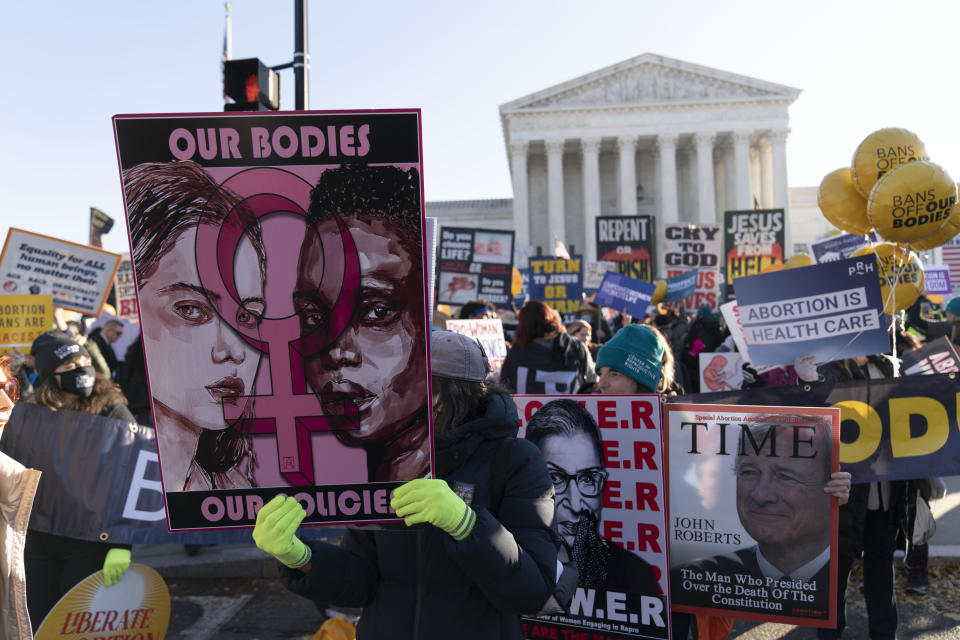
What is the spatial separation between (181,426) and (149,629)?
205 centimetres

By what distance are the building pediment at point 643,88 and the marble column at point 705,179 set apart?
113 inches

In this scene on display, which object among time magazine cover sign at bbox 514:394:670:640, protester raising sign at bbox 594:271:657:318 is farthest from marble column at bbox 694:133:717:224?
time magazine cover sign at bbox 514:394:670:640

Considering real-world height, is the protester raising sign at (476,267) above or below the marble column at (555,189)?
below

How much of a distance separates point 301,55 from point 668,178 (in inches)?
2037

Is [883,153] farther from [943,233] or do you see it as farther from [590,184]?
[590,184]

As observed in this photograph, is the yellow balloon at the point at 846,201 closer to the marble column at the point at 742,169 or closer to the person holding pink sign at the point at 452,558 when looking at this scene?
the person holding pink sign at the point at 452,558

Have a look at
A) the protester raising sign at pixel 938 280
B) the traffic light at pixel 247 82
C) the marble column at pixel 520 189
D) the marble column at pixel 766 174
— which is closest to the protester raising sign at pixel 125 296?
the traffic light at pixel 247 82

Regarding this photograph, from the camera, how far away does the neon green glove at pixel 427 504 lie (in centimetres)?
172

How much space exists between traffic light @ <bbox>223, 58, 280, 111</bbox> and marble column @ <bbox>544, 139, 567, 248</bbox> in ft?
165

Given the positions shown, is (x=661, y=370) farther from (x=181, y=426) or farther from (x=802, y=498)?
(x=181, y=426)

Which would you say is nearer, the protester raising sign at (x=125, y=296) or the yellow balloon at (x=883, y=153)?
the yellow balloon at (x=883, y=153)

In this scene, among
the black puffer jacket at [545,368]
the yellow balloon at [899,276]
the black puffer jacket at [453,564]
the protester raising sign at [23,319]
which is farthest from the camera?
the protester raising sign at [23,319]

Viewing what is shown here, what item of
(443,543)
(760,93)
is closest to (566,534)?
(443,543)

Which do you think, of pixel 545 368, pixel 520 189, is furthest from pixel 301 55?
pixel 520 189
